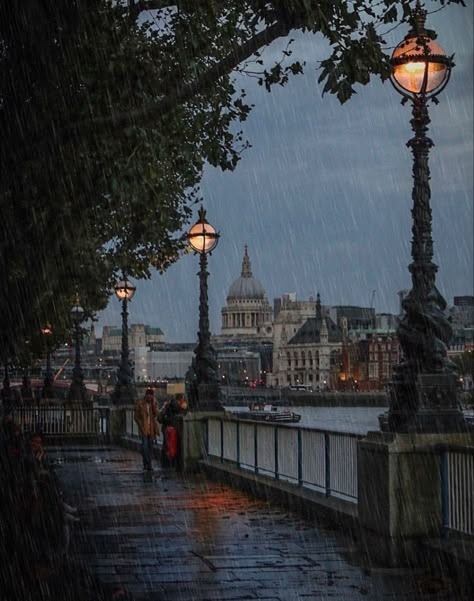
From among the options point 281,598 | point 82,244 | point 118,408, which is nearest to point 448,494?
point 281,598

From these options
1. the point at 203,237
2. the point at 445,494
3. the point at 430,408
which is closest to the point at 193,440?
the point at 203,237

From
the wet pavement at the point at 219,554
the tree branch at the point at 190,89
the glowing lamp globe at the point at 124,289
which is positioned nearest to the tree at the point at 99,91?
the tree branch at the point at 190,89

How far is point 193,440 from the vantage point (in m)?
26.2

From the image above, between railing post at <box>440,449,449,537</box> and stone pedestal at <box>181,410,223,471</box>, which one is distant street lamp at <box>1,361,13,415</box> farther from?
railing post at <box>440,449,449,537</box>

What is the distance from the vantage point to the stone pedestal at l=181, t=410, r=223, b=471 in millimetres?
26172

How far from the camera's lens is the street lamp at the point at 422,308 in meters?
12.8

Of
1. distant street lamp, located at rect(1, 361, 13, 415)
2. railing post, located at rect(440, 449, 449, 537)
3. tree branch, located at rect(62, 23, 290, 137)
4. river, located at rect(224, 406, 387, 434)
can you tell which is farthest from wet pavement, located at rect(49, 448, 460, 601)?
river, located at rect(224, 406, 387, 434)

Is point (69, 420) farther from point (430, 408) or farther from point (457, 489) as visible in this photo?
point (457, 489)

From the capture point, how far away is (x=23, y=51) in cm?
1103

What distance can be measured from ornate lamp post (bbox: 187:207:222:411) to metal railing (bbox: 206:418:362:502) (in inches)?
36.5

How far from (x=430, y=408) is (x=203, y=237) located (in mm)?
13943

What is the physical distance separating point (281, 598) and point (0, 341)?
492 centimetres

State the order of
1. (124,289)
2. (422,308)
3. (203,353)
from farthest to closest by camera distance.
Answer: (124,289)
(203,353)
(422,308)

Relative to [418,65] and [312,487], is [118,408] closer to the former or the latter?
[312,487]
